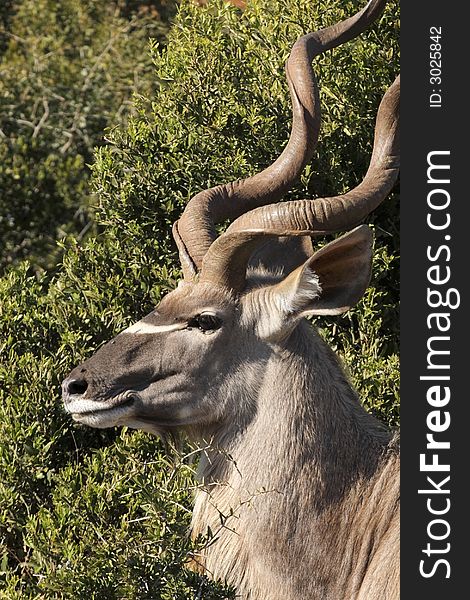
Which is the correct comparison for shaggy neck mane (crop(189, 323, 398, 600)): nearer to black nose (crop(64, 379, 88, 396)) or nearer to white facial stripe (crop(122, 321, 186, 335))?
white facial stripe (crop(122, 321, 186, 335))

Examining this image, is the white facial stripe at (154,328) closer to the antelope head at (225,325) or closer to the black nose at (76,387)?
the antelope head at (225,325)

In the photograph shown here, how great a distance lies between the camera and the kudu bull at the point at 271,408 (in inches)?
223

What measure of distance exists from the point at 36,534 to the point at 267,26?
3640 millimetres

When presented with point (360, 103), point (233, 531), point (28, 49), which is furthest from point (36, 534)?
point (28, 49)

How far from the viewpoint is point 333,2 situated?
8.16 metres

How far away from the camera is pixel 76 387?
18.6ft

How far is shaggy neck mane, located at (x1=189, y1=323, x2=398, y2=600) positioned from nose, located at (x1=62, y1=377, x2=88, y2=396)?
0.63 metres

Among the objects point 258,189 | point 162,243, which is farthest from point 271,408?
point 162,243

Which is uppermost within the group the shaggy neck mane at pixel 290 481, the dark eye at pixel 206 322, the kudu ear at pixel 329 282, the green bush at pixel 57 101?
the green bush at pixel 57 101

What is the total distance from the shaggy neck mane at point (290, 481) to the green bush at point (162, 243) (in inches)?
32.2

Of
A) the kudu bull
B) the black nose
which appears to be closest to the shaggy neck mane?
the kudu bull

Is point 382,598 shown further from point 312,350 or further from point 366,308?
point 366,308

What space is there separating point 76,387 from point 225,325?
722 millimetres

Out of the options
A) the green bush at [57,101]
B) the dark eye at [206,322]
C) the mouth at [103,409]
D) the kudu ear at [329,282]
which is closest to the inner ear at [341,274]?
the kudu ear at [329,282]
